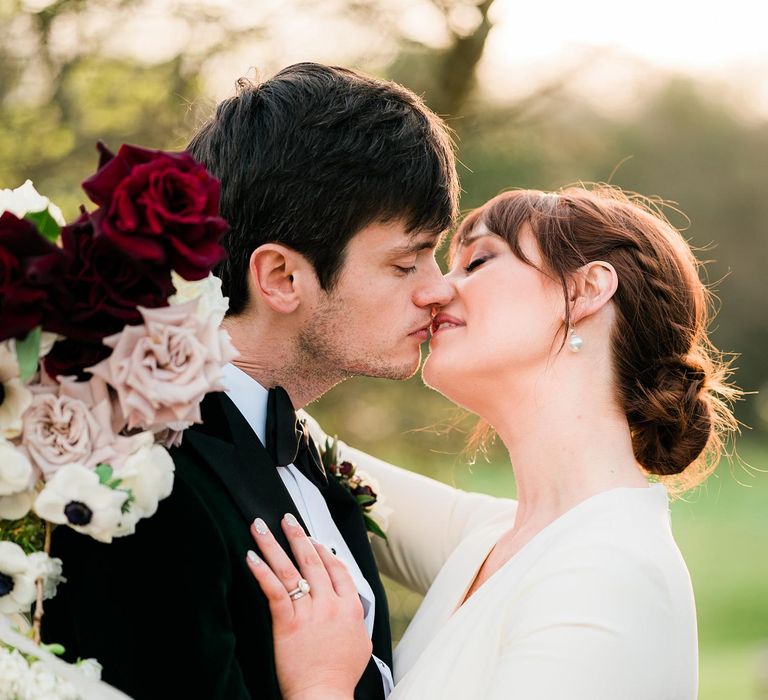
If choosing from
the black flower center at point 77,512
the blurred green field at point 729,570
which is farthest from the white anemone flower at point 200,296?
the blurred green field at point 729,570

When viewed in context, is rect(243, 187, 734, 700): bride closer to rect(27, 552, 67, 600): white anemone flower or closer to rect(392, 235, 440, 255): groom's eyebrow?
rect(392, 235, 440, 255): groom's eyebrow

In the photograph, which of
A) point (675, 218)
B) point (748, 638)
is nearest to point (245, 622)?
point (675, 218)

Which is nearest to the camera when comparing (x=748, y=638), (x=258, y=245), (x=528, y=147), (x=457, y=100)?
(x=258, y=245)

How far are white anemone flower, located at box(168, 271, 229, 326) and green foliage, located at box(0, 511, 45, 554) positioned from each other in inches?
20.4

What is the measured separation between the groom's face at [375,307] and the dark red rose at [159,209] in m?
1.11

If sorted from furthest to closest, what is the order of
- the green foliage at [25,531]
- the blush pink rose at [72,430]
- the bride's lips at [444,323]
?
the bride's lips at [444,323] → the green foliage at [25,531] → the blush pink rose at [72,430]

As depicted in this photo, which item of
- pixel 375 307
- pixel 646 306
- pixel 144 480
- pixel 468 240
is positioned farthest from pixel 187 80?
pixel 144 480

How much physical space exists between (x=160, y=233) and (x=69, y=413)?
38 centimetres

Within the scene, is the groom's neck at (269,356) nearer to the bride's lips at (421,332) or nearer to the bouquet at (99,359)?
the bride's lips at (421,332)

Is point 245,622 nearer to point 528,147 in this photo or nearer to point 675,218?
point 528,147

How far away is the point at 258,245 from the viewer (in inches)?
121

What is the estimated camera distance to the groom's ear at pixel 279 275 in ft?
10.00

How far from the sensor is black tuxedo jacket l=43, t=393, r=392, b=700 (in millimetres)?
2146

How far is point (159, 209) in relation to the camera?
1879mm
